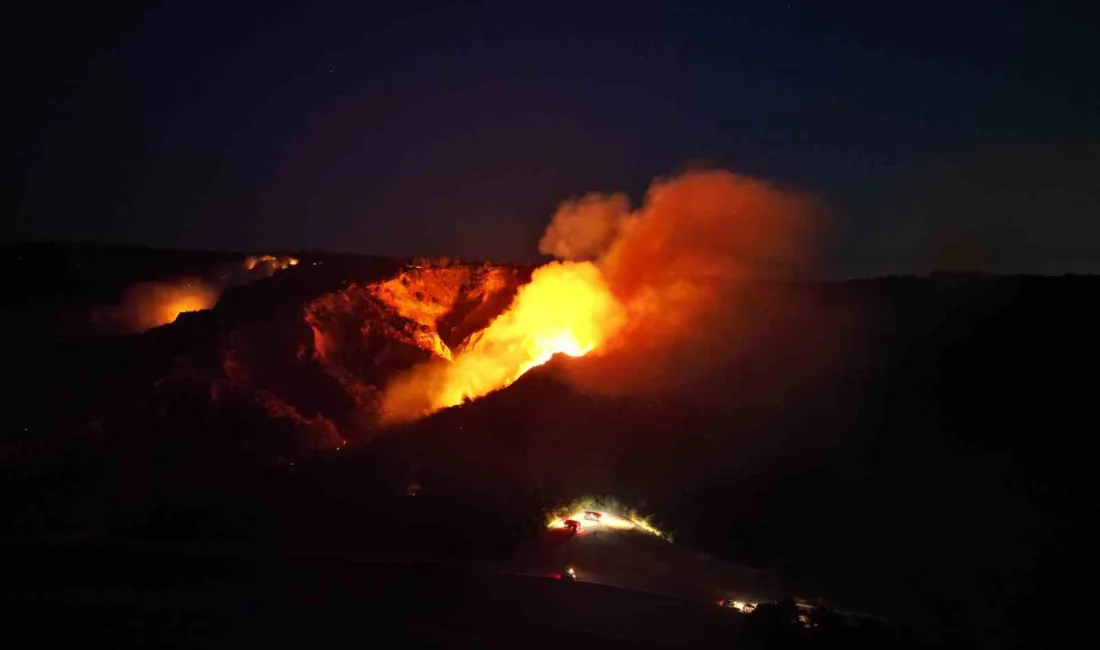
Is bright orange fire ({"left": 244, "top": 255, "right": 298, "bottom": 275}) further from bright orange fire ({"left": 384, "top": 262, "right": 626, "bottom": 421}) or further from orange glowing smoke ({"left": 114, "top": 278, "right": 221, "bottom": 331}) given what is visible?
bright orange fire ({"left": 384, "top": 262, "right": 626, "bottom": 421})

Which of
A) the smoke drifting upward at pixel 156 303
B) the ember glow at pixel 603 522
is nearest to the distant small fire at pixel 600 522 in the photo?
the ember glow at pixel 603 522

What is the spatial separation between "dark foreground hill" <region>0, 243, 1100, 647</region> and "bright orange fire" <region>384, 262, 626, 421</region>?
112 centimetres

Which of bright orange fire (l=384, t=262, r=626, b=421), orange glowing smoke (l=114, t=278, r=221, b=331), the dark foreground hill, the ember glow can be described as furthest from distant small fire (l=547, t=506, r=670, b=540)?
orange glowing smoke (l=114, t=278, r=221, b=331)

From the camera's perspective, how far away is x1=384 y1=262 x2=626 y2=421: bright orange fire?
23.7 meters

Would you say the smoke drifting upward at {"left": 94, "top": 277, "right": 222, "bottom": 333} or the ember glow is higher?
the smoke drifting upward at {"left": 94, "top": 277, "right": 222, "bottom": 333}

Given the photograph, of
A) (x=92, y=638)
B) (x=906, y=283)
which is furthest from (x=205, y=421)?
(x=906, y=283)

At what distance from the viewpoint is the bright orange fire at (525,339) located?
23.7m

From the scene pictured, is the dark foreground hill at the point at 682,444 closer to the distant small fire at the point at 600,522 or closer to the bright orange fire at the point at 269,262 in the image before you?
the distant small fire at the point at 600,522

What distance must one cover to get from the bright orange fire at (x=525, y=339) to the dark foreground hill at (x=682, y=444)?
1118 millimetres

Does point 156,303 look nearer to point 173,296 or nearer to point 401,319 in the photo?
point 173,296

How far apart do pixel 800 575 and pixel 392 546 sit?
7983 millimetres

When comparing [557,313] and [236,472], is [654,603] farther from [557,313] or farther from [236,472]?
[557,313]

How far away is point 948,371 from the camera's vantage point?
19.4m

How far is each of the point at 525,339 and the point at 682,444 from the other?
8.16 m
